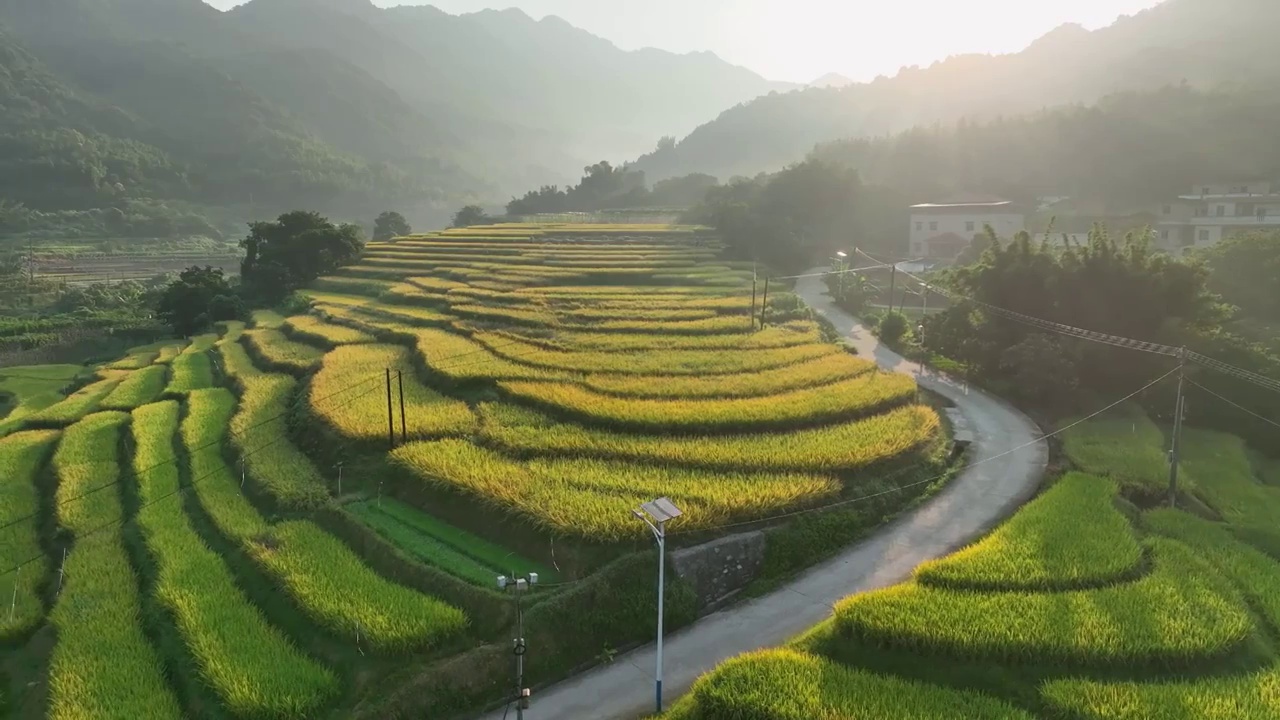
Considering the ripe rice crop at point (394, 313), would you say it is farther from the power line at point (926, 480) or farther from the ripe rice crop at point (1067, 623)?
the ripe rice crop at point (1067, 623)

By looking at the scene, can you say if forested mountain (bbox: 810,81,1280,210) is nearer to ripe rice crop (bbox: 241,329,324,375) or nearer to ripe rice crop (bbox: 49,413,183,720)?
ripe rice crop (bbox: 241,329,324,375)

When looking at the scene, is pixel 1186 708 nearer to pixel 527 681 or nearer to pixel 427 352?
pixel 527 681

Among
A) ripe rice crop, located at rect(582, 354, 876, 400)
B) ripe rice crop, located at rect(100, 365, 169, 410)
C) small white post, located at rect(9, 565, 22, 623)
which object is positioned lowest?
small white post, located at rect(9, 565, 22, 623)

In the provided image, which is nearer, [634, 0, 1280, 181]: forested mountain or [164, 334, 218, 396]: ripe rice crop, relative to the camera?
[164, 334, 218, 396]: ripe rice crop

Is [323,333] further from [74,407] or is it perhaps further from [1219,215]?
[1219,215]

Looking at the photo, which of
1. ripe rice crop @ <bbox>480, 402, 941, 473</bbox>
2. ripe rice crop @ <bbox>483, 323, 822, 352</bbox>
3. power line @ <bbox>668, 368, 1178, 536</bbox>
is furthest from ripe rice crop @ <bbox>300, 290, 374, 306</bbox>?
power line @ <bbox>668, 368, 1178, 536</bbox>

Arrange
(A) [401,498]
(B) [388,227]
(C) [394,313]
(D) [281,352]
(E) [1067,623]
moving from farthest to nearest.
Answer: (B) [388,227]
(C) [394,313]
(D) [281,352]
(A) [401,498]
(E) [1067,623]

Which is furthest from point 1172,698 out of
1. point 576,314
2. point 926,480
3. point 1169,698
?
point 576,314
